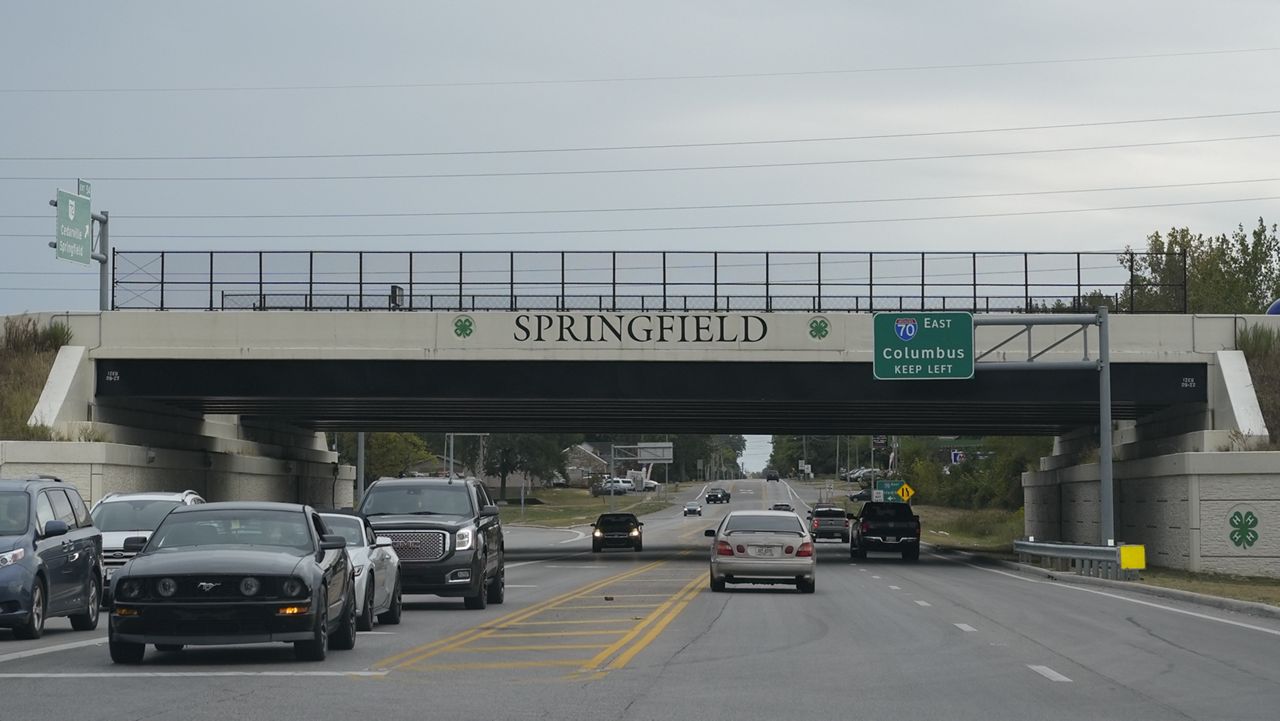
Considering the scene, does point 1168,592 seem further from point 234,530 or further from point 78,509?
point 234,530

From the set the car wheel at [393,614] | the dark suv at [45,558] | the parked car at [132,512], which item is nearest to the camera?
the dark suv at [45,558]

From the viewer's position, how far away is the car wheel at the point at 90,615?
20.5m

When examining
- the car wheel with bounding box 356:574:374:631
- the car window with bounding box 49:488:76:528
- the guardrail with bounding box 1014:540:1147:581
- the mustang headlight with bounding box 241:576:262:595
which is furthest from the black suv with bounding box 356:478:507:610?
the guardrail with bounding box 1014:540:1147:581

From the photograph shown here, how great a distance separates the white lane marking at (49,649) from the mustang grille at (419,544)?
19.8ft

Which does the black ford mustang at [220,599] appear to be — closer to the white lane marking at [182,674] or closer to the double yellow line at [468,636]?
the white lane marking at [182,674]

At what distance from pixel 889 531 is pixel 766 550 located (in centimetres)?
2412

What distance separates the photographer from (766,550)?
30.2 m

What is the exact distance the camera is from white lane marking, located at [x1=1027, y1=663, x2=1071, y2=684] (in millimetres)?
14982

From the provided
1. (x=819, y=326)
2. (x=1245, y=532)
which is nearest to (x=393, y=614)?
(x=1245, y=532)

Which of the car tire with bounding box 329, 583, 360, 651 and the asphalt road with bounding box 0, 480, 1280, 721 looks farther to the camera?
the car tire with bounding box 329, 583, 360, 651

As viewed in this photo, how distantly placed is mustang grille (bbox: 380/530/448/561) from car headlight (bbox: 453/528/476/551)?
0.54 feet

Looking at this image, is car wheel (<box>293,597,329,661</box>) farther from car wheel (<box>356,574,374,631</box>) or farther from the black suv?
the black suv

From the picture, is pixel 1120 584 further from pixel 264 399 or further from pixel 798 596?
pixel 264 399

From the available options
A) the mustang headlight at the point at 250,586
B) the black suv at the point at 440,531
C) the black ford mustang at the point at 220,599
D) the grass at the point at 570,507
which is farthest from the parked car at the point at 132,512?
the grass at the point at 570,507
